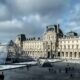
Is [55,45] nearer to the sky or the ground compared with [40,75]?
nearer to the sky

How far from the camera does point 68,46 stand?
161 meters

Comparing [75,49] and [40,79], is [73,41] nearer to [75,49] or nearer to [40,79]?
[75,49]

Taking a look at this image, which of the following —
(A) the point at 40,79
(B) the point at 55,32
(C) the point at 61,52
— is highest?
(B) the point at 55,32

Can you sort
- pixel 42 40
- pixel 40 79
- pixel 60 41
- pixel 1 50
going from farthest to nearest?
1. pixel 42 40
2. pixel 60 41
3. pixel 1 50
4. pixel 40 79

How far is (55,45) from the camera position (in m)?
166

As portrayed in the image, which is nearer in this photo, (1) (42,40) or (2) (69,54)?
(2) (69,54)

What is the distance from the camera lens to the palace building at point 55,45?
158m

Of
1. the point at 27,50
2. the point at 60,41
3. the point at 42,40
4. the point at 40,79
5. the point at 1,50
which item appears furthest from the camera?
the point at 27,50

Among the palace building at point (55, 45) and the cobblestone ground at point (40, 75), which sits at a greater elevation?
the palace building at point (55, 45)

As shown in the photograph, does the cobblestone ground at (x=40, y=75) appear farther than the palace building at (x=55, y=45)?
No

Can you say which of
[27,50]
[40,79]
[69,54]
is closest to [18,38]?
[27,50]

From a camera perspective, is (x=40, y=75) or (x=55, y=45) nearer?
(x=40, y=75)

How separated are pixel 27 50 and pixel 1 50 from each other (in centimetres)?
3957

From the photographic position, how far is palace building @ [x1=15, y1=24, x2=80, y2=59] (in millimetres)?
157750
